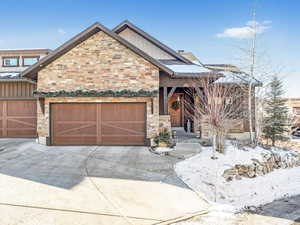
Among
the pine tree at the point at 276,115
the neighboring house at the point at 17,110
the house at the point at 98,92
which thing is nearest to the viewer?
the house at the point at 98,92

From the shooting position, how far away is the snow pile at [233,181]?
5984 millimetres

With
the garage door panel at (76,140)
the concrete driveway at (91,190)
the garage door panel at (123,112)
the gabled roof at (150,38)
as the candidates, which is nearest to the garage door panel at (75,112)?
the garage door panel at (123,112)

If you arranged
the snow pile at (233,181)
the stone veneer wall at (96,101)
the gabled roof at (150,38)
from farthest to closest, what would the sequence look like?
1. the gabled roof at (150,38)
2. the stone veneer wall at (96,101)
3. the snow pile at (233,181)

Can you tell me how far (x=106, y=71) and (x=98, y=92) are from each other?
1.15 metres

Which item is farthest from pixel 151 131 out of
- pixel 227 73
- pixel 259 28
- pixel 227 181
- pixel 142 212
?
pixel 259 28

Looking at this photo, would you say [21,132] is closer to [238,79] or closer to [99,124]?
[99,124]

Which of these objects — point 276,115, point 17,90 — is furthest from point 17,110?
point 276,115

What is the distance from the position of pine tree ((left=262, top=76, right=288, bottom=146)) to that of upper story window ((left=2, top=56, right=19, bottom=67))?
58.7 feet

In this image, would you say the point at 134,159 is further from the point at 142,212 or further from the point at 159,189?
the point at 142,212

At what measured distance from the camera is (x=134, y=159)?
784cm

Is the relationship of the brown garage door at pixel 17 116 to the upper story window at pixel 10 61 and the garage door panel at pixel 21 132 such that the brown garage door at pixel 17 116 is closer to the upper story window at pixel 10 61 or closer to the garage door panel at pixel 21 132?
the garage door panel at pixel 21 132

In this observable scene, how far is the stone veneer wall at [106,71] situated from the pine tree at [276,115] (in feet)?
26.1

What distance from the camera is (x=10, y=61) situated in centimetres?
1482

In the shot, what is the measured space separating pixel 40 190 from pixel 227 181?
6.00m
